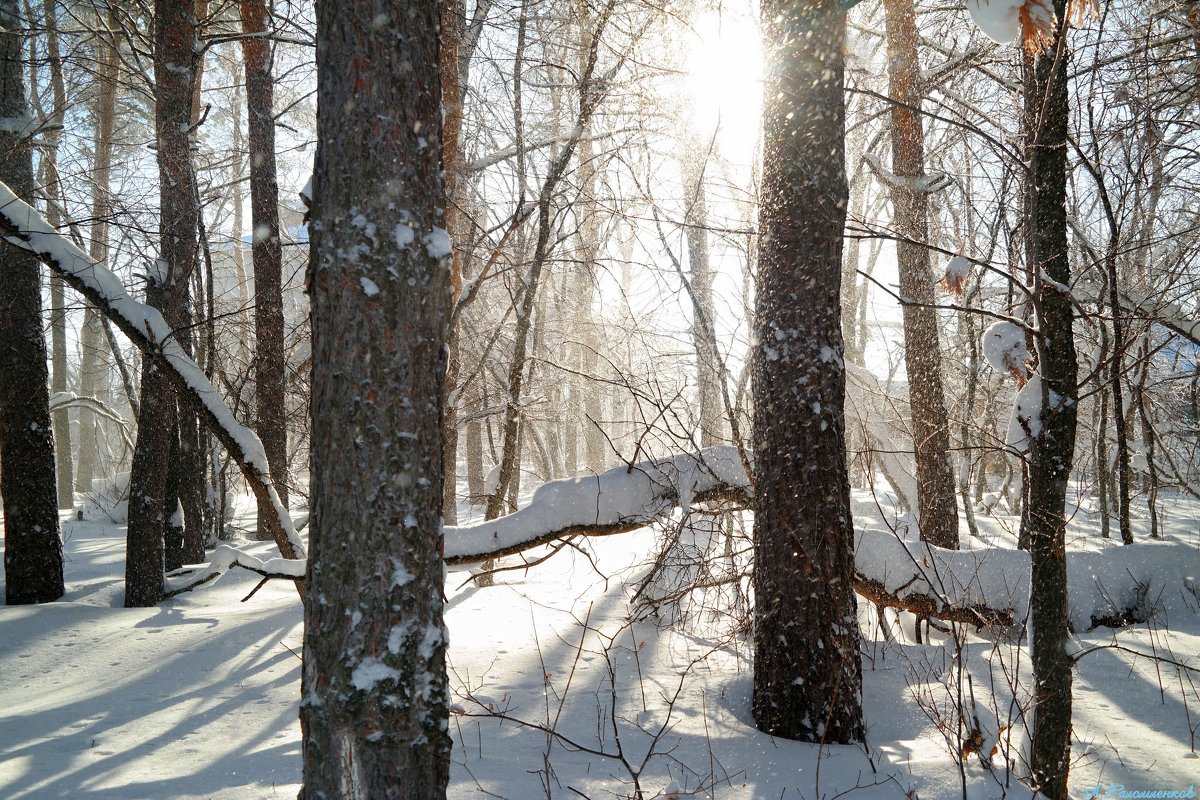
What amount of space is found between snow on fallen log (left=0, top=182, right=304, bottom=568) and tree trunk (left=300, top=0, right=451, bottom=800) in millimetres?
2660

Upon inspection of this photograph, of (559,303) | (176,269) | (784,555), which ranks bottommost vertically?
(784,555)

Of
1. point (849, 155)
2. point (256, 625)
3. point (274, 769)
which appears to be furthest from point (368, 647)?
point (849, 155)

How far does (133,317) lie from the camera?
15.6ft

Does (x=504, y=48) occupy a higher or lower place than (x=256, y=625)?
higher

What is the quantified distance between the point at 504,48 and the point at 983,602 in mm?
7494

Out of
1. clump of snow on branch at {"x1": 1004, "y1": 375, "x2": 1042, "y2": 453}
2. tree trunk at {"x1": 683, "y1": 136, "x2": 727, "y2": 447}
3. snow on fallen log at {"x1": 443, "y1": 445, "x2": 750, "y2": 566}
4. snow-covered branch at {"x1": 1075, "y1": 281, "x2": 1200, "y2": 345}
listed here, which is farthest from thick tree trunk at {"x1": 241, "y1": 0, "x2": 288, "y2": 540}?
snow-covered branch at {"x1": 1075, "y1": 281, "x2": 1200, "y2": 345}

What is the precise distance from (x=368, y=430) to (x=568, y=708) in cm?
263

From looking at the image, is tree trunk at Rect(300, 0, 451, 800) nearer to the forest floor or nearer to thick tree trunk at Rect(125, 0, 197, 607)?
the forest floor

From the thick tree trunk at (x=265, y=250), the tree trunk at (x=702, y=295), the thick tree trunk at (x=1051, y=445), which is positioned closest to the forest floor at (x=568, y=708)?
the thick tree trunk at (x=1051, y=445)

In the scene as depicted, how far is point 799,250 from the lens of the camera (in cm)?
378

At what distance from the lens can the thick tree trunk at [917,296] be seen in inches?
283

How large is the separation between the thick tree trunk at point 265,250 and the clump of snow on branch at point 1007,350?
714 cm

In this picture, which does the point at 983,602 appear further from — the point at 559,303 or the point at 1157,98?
the point at 559,303

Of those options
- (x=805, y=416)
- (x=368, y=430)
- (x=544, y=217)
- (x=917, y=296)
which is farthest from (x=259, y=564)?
(x=917, y=296)
